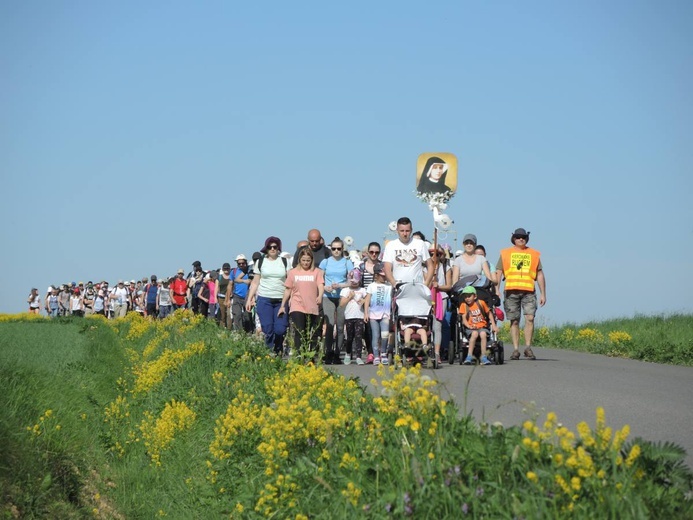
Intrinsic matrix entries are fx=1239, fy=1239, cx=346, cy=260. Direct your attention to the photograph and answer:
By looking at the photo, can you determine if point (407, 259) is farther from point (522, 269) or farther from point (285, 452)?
point (285, 452)

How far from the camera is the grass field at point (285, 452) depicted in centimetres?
563

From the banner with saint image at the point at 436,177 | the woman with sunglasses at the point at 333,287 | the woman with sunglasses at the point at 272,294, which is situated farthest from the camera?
the banner with saint image at the point at 436,177

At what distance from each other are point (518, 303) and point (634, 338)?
4.15m

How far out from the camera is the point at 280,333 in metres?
18.4

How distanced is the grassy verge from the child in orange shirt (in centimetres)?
293

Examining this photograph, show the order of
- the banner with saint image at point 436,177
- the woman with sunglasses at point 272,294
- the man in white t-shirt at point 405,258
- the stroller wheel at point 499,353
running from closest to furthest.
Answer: the man in white t-shirt at point 405,258, the stroller wheel at point 499,353, the woman with sunglasses at point 272,294, the banner with saint image at point 436,177

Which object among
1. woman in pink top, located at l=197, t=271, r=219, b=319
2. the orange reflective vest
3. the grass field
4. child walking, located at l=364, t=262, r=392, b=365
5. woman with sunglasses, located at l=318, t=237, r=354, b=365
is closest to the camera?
the grass field

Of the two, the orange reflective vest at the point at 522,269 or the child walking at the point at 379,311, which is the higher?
the orange reflective vest at the point at 522,269

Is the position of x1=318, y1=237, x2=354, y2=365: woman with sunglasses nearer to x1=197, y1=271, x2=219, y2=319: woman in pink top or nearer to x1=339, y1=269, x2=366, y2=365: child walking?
x1=339, y1=269, x2=366, y2=365: child walking

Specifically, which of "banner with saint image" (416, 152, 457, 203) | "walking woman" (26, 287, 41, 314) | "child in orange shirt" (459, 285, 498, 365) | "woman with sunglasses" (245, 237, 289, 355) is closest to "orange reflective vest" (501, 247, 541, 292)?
"child in orange shirt" (459, 285, 498, 365)

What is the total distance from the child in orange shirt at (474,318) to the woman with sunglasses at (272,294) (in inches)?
106

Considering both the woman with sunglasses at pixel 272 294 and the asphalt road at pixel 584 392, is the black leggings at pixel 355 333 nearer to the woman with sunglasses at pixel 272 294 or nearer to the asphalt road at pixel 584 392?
the asphalt road at pixel 584 392

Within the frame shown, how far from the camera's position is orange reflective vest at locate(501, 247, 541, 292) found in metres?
19.5

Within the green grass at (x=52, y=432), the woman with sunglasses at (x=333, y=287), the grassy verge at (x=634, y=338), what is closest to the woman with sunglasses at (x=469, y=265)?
the woman with sunglasses at (x=333, y=287)
